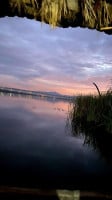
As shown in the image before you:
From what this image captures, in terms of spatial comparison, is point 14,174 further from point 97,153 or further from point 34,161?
point 97,153

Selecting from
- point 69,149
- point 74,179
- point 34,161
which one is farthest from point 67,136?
point 74,179

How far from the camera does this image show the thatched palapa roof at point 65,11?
5324mm

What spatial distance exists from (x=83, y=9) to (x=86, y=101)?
36.3 feet

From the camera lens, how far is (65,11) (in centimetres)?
544

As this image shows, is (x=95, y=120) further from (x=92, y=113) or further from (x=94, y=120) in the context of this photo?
(x=92, y=113)

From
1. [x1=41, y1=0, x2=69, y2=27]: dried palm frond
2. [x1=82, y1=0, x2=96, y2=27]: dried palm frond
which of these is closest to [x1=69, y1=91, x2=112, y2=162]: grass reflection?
[x1=82, y1=0, x2=96, y2=27]: dried palm frond

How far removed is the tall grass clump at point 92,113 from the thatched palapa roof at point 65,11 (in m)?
9.41

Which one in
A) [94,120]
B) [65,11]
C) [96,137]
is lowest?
[96,137]

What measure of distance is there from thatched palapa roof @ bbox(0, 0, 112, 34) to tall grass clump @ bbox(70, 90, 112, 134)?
9.41m

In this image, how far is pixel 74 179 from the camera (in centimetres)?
813

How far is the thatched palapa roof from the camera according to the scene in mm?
5324

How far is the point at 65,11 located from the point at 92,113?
35.7 feet

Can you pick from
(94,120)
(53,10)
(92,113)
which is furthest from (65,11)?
(94,120)

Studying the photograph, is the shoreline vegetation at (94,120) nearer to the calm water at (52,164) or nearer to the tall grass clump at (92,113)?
the tall grass clump at (92,113)
